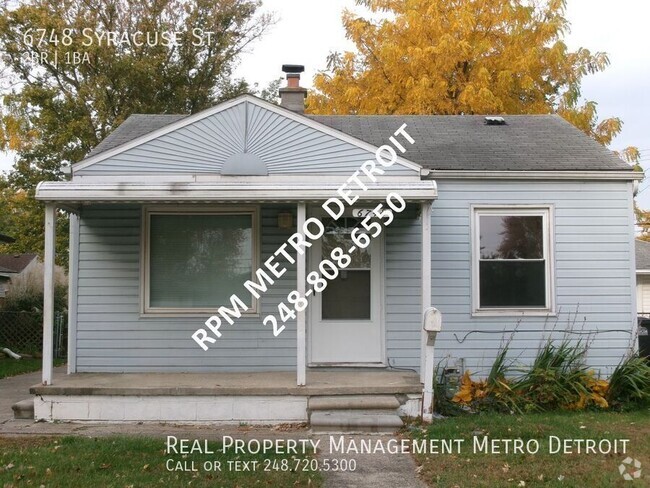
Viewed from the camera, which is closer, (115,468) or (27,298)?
(115,468)

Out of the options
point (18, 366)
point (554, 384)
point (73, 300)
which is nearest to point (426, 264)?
point (554, 384)

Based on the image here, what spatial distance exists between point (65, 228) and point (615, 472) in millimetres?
19223

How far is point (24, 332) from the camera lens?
51.6 ft

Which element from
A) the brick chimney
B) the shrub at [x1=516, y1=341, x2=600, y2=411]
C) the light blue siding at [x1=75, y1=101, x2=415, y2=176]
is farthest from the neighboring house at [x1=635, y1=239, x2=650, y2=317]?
the light blue siding at [x1=75, y1=101, x2=415, y2=176]

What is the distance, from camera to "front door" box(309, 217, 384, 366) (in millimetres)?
8547

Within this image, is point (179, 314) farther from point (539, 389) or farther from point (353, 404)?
point (539, 389)

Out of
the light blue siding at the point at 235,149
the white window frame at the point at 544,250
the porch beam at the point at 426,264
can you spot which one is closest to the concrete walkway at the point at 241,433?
the porch beam at the point at 426,264

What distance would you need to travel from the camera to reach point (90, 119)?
20.3m

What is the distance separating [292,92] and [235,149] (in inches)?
98.1

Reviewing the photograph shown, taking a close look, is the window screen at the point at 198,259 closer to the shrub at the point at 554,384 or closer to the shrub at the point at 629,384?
the shrub at the point at 554,384

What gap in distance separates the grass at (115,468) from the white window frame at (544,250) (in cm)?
393

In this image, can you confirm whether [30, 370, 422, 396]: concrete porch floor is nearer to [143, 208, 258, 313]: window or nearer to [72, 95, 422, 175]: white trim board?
[143, 208, 258, 313]: window

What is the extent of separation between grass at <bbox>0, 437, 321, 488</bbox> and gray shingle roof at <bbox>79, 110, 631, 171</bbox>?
4.07 m

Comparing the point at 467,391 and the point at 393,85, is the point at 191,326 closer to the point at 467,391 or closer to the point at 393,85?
the point at 467,391
